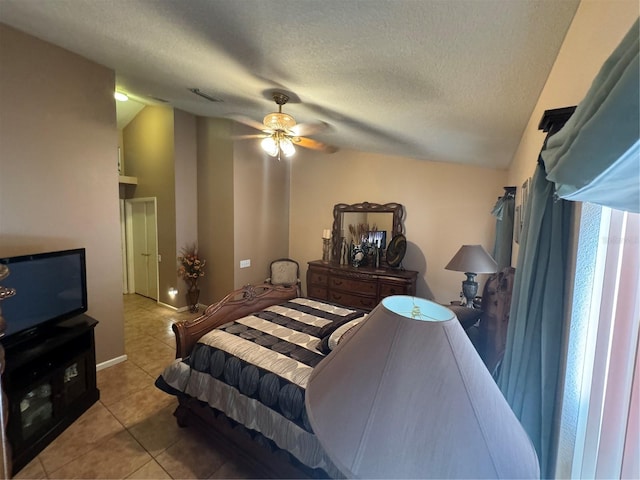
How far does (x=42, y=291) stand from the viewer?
2.28 metres

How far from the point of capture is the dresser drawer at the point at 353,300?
392 centimetres

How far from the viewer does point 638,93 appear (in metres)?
0.37

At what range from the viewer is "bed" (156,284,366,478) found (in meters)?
1.65

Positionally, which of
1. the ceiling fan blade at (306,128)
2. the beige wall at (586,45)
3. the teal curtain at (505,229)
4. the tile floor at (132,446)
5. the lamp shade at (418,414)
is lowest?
the tile floor at (132,446)

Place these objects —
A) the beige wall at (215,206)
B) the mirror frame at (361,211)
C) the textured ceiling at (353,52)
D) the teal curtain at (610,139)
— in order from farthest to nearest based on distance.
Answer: the beige wall at (215,206), the mirror frame at (361,211), the textured ceiling at (353,52), the teal curtain at (610,139)

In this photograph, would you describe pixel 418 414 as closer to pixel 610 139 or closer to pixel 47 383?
pixel 610 139

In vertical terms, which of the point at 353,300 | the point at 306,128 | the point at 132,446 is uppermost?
the point at 306,128

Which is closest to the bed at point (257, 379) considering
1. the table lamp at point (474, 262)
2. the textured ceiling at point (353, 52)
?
the table lamp at point (474, 262)

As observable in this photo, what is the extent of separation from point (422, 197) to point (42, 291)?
4.18 meters

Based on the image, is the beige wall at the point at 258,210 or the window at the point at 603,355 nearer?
the window at the point at 603,355

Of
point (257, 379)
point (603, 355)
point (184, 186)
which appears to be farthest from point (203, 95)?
point (603, 355)

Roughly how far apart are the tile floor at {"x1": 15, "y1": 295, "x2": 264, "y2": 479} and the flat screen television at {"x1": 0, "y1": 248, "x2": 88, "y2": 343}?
2.80 ft

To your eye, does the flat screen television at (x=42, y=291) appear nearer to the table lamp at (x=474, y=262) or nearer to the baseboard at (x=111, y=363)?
the baseboard at (x=111, y=363)

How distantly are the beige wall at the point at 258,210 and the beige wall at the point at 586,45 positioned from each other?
3907 millimetres
